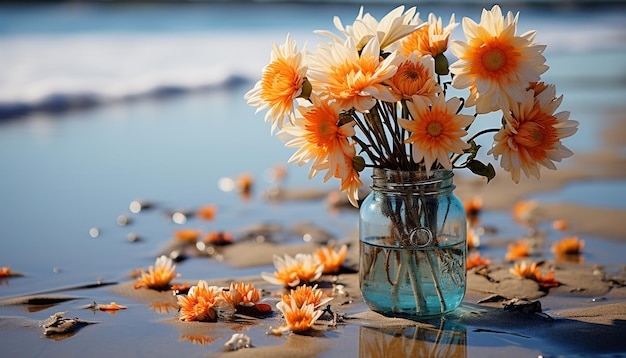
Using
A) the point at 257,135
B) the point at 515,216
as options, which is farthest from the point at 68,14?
the point at 515,216

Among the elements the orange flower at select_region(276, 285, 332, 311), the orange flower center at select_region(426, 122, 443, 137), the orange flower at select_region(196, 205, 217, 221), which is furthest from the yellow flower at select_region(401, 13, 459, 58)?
the orange flower at select_region(196, 205, 217, 221)

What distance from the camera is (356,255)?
3.51 meters

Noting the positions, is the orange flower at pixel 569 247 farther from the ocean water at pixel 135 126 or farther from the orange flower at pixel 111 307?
the orange flower at pixel 111 307

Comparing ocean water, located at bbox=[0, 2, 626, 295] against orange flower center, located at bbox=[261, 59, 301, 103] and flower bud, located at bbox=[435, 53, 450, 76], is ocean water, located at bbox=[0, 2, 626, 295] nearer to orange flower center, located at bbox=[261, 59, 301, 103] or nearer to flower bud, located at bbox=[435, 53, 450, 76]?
orange flower center, located at bbox=[261, 59, 301, 103]

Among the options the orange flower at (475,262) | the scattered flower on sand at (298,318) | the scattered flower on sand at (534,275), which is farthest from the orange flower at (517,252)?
the scattered flower on sand at (298,318)

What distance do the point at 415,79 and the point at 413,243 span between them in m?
0.48

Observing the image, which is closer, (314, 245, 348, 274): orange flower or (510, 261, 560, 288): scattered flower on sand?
(510, 261, 560, 288): scattered flower on sand

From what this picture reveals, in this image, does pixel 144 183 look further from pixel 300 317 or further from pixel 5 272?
pixel 300 317

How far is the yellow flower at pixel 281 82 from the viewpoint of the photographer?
2.29 meters

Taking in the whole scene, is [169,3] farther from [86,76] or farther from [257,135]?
[257,135]

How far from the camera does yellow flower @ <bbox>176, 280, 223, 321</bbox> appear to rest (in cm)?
254

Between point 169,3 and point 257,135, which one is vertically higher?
point 169,3

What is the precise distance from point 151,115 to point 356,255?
4880mm

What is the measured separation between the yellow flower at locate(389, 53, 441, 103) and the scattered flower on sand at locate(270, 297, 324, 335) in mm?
685
